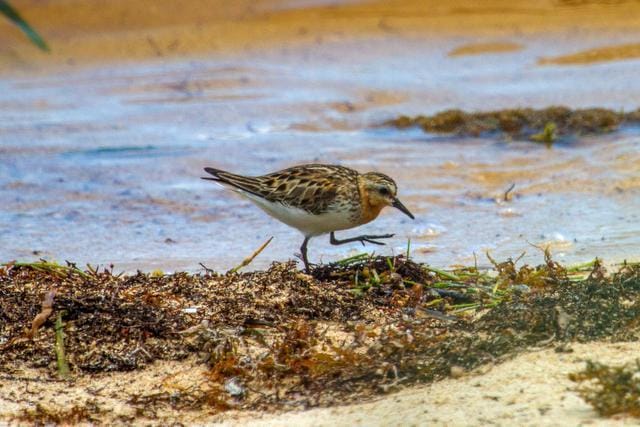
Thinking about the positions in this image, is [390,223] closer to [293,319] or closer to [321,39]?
[293,319]

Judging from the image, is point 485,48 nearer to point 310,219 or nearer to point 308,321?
point 310,219

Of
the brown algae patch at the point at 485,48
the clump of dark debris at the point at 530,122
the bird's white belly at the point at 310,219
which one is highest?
the brown algae patch at the point at 485,48

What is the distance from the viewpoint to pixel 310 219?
7.32 m

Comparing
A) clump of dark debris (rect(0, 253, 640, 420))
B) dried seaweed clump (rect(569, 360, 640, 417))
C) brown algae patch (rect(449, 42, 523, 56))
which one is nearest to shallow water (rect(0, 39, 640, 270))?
brown algae patch (rect(449, 42, 523, 56))

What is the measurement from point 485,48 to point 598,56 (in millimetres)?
1714

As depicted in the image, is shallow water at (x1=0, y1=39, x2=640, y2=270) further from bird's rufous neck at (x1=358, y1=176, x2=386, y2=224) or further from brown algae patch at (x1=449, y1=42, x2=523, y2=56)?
bird's rufous neck at (x1=358, y1=176, x2=386, y2=224)

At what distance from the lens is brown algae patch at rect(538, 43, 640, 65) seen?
48.7 feet

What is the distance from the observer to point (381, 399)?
4.95 m

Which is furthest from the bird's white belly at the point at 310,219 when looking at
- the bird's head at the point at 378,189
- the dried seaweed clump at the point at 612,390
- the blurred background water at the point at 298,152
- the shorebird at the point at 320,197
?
the dried seaweed clump at the point at 612,390

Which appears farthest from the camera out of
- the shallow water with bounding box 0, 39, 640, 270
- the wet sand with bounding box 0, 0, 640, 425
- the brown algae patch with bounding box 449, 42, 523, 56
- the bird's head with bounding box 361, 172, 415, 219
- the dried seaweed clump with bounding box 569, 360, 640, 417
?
the brown algae patch with bounding box 449, 42, 523, 56

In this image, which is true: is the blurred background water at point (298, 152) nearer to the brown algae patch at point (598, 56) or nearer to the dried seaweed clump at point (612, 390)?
the brown algae patch at point (598, 56)

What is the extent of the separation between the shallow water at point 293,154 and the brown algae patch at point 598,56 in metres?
0.27

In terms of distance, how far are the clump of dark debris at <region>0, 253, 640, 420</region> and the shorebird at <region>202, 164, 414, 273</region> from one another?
1.61 ft

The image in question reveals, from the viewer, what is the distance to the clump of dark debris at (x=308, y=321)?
5.23 m
